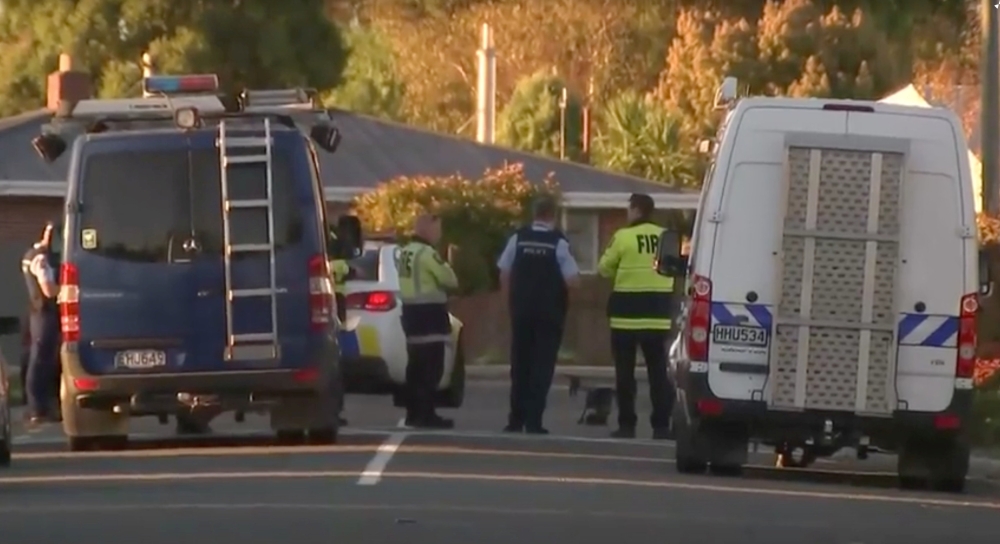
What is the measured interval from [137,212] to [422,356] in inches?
151

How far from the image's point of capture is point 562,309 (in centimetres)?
1992

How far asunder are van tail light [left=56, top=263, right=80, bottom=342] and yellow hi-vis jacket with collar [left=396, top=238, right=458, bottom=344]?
3.65m

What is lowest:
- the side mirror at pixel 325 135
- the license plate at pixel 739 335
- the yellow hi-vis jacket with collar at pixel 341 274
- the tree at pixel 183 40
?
the yellow hi-vis jacket with collar at pixel 341 274

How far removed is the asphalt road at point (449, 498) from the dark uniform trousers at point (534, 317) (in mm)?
1428

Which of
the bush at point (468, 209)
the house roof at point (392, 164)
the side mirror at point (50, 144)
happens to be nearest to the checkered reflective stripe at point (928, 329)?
the side mirror at point (50, 144)

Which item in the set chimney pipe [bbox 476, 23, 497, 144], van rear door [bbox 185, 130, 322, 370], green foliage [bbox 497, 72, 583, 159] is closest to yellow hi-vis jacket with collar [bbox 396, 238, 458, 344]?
van rear door [bbox 185, 130, 322, 370]

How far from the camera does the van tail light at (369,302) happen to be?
72.8 ft

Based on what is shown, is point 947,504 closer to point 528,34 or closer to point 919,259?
point 919,259

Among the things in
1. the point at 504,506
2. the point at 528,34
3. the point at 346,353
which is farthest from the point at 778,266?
the point at 528,34

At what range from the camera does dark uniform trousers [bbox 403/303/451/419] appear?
20.2 m

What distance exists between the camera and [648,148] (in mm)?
48656

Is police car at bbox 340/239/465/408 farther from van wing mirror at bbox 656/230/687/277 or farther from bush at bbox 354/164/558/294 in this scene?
bush at bbox 354/164/558/294

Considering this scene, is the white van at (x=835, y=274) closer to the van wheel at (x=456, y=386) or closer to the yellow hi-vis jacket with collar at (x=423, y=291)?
the yellow hi-vis jacket with collar at (x=423, y=291)

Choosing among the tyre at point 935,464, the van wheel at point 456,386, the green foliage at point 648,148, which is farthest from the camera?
the green foliage at point 648,148
